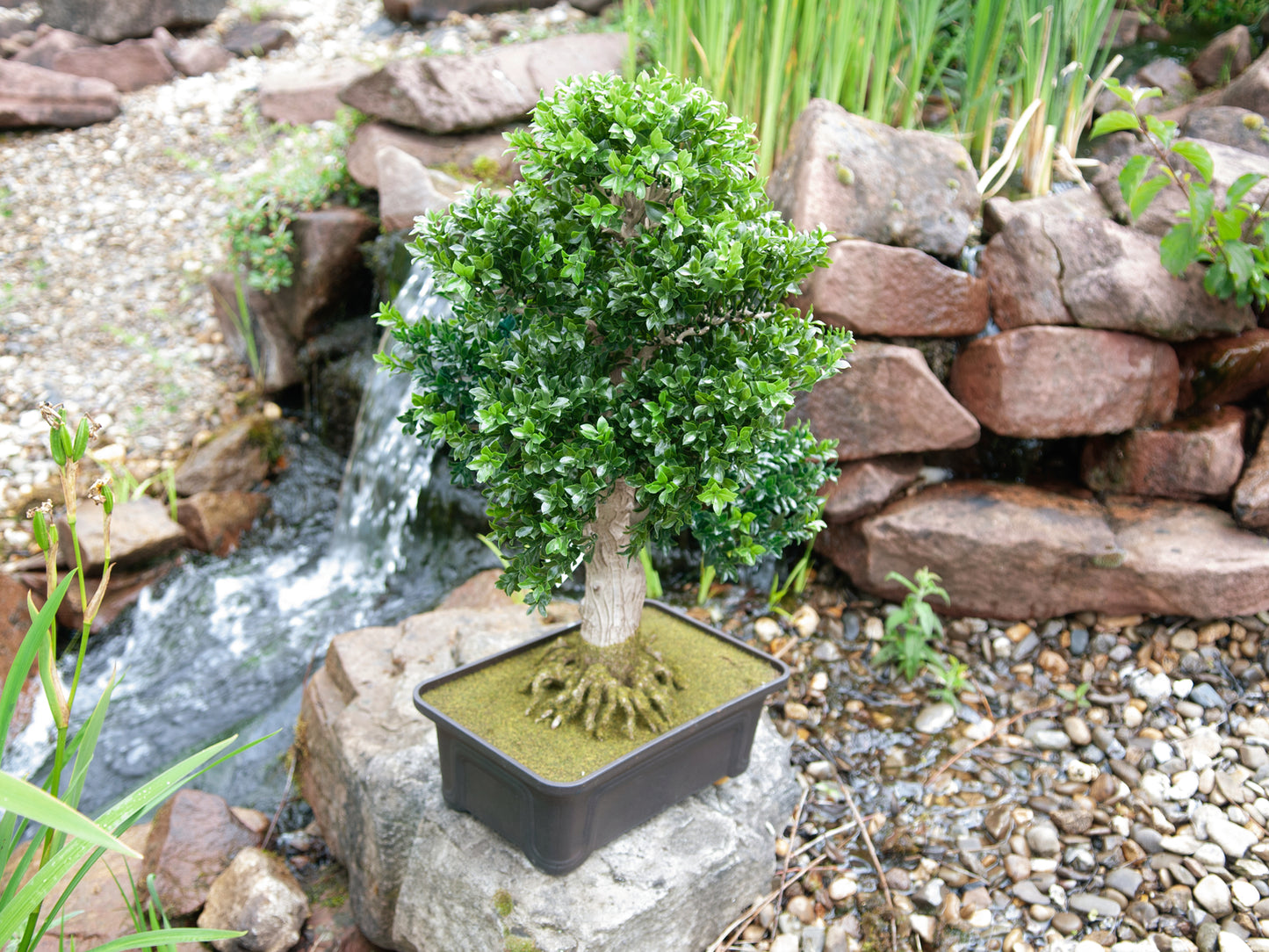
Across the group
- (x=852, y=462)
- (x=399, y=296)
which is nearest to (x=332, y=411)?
(x=399, y=296)

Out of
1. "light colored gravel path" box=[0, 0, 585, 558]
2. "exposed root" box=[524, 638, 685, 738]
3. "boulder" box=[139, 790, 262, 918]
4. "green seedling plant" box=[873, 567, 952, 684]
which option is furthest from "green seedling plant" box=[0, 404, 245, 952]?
"light colored gravel path" box=[0, 0, 585, 558]

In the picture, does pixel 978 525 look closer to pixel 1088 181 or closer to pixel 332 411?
pixel 1088 181

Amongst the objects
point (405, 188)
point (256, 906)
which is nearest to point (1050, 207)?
point (405, 188)

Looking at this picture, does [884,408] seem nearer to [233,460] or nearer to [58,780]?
[58,780]

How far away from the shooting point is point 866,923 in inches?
81.3

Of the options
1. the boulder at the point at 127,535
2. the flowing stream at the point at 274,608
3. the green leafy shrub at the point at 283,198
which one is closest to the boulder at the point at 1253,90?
the flowing stream at the point at 274,608

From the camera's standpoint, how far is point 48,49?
641 cm

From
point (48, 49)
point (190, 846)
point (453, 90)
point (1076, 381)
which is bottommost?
point (190, 846)

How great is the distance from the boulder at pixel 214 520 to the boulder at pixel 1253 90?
4507 mm

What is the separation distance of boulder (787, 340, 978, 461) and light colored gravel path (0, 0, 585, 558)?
10.8ft

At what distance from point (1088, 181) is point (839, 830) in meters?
2.67

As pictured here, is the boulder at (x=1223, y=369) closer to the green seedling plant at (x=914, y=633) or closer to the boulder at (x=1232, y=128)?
the boulder at (x=1232, y=128)

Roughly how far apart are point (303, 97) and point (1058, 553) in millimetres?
5374

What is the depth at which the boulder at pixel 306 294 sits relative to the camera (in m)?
4.58
